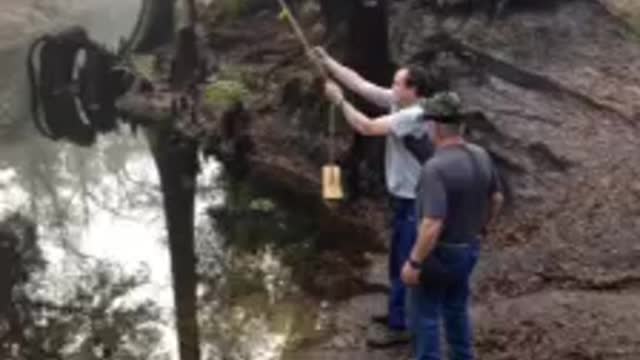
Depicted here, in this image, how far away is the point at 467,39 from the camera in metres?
15.6

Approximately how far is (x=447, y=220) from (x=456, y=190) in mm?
199

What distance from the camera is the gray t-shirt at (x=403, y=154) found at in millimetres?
7375

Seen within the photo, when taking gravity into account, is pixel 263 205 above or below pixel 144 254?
above

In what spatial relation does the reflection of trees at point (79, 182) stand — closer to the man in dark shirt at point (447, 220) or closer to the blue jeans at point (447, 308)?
the blue jeans at point (447, 308)

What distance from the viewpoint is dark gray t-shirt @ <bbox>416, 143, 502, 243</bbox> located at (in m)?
6.40

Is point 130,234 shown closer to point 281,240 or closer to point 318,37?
point 281,240

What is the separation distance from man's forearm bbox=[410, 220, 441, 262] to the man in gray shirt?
1000 mm

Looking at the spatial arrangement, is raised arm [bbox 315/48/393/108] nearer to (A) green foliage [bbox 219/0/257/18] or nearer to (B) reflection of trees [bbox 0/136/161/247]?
(B) reflection of trees [bbox 0/136/161/247]

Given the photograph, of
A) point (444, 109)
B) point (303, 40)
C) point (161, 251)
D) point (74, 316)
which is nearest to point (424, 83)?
point (444, 109)

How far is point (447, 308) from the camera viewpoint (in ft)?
23.0

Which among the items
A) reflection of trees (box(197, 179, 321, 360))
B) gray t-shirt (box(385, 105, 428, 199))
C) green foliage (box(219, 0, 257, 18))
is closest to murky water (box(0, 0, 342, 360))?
reflection of trees (box(197, 179, 321, 360))

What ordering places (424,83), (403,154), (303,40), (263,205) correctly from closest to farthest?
1. (424,83)
2. (403,154)
3. (303,40)
4. (263,205)

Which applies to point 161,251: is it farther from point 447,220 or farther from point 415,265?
point 447,220

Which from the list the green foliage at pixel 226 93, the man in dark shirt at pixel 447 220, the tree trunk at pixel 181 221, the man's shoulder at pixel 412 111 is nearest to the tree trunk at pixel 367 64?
the tree trunk at pixel 181 221
